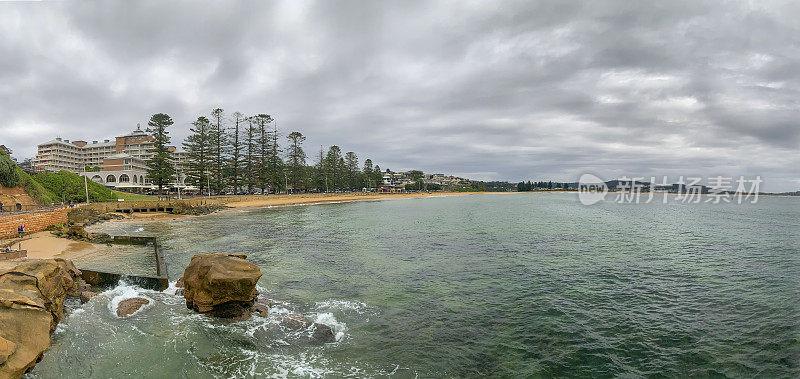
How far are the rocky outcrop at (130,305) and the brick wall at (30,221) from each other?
1867 cm

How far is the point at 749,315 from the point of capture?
10234mm

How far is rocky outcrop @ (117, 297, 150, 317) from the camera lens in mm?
9877

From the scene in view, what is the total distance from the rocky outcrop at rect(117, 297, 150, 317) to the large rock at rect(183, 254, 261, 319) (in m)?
1.71

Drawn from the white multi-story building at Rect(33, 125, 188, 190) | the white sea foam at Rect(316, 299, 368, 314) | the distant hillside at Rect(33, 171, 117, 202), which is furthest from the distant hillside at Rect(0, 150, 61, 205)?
the white multi-story building at Rect(33, 125, 188, 190)

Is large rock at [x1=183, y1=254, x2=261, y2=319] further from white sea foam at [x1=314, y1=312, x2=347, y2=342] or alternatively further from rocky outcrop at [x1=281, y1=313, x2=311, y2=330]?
white sea foam at [x1=314, y1=312, x2=347, y2=342]

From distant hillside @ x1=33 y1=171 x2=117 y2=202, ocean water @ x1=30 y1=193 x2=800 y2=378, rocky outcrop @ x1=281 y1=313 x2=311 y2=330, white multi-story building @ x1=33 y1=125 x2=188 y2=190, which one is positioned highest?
white multi-story building @ x1=33 y1=125 x2=188 y2=190

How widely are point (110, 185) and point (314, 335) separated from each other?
82.2 m

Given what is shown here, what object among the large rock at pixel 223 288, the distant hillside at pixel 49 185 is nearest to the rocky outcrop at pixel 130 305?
the large rock at pixel 223 288

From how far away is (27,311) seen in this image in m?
6.64

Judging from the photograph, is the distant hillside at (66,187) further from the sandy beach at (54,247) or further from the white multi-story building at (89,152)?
the white multi-story building at (89,152)

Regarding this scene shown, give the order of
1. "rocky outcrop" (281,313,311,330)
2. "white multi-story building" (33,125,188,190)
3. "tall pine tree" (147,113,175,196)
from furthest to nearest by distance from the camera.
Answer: "white multi-story building" (33,125,188,190) < "tall pine tree" (147,113,175,196) < "rocky outcrop" (281,313,311,330)

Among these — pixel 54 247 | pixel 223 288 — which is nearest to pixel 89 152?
pixel 54 247

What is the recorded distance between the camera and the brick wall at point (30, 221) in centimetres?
2050

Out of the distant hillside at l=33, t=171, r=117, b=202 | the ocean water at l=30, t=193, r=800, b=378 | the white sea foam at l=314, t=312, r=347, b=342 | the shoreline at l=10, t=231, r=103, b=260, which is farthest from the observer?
the distant hillside at l=33, t=171, r=117, b=202
